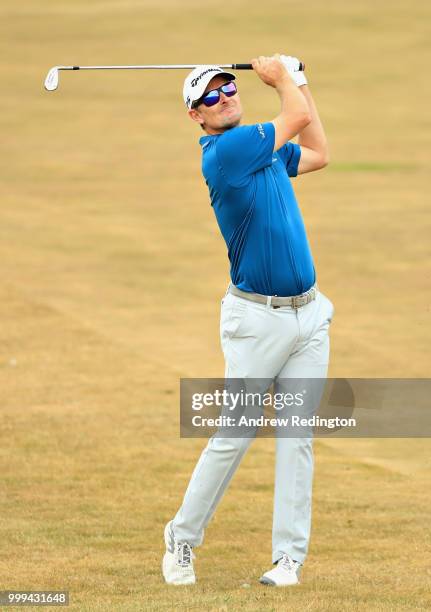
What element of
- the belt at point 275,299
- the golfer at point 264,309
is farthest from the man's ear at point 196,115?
the belt at point 275,299

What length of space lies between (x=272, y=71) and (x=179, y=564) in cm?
212

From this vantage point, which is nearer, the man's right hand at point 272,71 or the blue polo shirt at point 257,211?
the blue polo shirt at point 257,211

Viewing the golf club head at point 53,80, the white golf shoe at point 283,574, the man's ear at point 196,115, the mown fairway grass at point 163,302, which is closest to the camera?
the white golf shoe at point 283,574

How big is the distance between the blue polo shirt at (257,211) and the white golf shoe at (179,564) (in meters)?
1.12

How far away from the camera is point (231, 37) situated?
32094 millimetres

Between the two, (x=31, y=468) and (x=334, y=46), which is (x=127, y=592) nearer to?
(x=31, y=468)

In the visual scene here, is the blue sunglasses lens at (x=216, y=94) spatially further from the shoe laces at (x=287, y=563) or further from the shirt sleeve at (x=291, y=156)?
the shoe laces at (x=287, y=563)

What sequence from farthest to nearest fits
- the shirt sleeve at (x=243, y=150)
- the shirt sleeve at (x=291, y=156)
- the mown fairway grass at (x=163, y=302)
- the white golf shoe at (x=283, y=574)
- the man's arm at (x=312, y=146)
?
1. the mown fairway grass at (x=163, y=302)
2. the man's arm at (x=312, y=146)
3. the shirt sleeve at (x=291, y=156)
4. the white golf shoe at (x=283, y=574)
5. the shirt sleeve at (x=243, y=150)

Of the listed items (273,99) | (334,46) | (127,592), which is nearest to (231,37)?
(334,46)

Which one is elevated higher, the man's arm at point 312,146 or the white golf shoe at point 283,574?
the man's arm at point 312,146

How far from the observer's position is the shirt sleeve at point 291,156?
6145mm

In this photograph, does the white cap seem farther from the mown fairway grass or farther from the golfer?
the mown fairway grass

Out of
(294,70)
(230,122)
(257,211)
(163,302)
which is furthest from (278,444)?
(163,302)

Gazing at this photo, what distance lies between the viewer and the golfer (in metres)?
5.76
